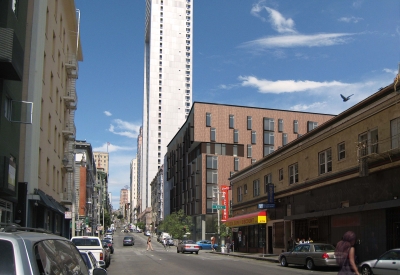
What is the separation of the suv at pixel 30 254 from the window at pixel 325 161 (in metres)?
28.8

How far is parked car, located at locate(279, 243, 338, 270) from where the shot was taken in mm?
25141

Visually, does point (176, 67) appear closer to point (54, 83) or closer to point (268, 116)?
point (268, 116)

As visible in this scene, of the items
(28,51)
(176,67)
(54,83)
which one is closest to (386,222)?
(28,51)

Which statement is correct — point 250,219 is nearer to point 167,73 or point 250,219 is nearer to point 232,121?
point 232,121

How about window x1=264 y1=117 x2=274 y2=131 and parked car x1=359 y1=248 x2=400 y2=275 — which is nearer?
parked car x1=359 y1=248 x2=400 y2=275

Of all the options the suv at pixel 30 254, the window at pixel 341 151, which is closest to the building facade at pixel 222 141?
the window at pixel 341 151

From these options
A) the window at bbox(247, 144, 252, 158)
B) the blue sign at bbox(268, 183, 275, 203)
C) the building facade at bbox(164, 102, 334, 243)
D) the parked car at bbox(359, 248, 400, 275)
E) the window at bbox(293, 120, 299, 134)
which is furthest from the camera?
the window at bbox(293, 120, 299, 134)

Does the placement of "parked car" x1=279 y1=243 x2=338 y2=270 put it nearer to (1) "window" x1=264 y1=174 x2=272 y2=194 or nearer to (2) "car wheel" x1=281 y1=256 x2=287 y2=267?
(2) "car wheel" x1=281 y1=256 x2=287 y2=267

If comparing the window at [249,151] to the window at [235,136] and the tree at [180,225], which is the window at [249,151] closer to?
the window at [235,136]

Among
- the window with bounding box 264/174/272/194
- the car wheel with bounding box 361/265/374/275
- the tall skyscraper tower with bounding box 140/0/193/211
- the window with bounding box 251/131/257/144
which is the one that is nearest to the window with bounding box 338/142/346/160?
the car wheel with bounding box 361/265/374/275

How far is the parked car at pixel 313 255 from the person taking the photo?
2514 cm

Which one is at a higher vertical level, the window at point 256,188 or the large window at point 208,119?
the large window at point 208,119

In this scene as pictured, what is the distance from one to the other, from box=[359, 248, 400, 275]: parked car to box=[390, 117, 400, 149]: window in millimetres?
7953

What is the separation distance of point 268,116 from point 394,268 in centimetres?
6420
